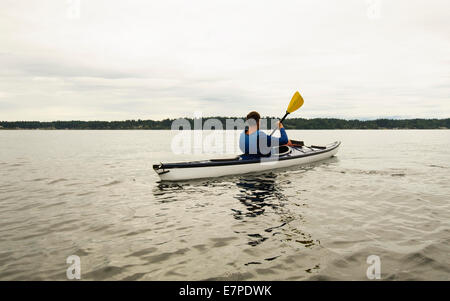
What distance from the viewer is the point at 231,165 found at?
39.8 feet

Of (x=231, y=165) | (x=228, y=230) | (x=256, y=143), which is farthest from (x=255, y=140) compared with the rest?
(x=228, y=230)

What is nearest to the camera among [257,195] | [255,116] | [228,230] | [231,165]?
[228,230]

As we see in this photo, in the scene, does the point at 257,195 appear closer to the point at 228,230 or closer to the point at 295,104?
the point at 228,230

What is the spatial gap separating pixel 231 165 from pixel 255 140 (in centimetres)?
155

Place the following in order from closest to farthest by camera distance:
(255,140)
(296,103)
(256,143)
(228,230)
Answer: (228,230), (255,140), (256,143), (296,103)

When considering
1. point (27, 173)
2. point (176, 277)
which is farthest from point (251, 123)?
point (27, 173)

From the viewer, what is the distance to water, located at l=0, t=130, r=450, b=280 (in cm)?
441

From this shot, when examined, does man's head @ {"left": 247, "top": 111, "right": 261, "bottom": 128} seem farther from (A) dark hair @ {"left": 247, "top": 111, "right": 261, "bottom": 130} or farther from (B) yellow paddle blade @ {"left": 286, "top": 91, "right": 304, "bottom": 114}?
(B) yellow paddle blade @ {"left": 286, "top": 91, "right": 304, "bottom": 114}

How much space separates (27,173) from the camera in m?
14.6

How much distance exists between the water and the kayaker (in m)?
1.98

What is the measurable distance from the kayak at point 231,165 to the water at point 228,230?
2.21ft

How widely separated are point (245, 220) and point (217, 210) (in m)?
1.13

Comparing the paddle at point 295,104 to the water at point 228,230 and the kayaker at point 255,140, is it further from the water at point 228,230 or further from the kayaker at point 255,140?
the water at point 228,230
